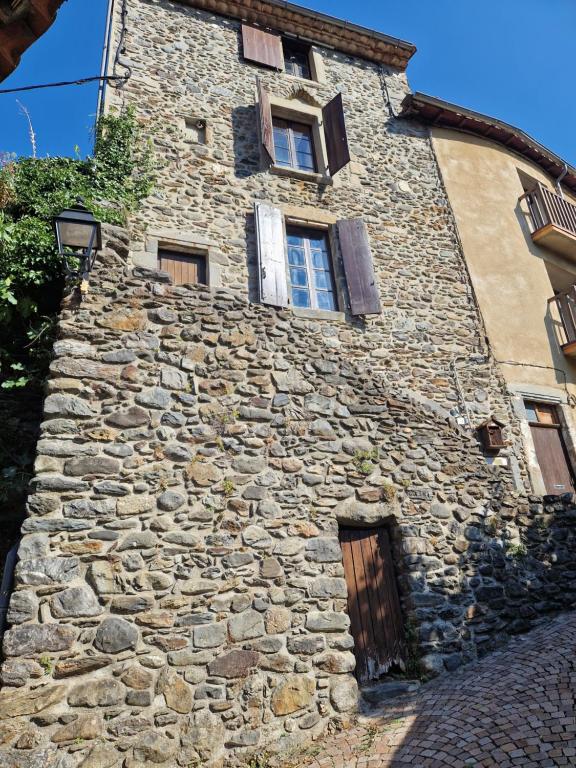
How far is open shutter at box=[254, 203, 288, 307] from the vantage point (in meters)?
7.26

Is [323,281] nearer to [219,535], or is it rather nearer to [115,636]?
[219,535]

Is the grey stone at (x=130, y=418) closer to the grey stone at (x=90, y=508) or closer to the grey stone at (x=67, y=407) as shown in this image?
the grey stone at (x=67, y=407)

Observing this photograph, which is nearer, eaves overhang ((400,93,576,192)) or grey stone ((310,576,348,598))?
grey stone ((310,576,348,598))

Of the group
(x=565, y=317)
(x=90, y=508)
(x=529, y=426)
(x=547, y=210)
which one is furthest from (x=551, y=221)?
(x=90, y=508)

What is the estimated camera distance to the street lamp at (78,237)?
15.4 feet

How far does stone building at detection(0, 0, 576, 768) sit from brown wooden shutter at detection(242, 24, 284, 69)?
145cm

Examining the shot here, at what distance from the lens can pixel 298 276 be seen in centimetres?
785

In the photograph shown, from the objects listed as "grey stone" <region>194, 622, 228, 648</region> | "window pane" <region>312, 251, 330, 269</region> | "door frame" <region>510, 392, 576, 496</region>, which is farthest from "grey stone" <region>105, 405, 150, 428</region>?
"door frame" <region>510, 392, 576, 496</region>

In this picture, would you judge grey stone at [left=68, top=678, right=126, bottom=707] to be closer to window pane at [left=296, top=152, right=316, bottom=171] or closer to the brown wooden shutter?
window pane at [left=296, top=152, right=316, bottom=171]

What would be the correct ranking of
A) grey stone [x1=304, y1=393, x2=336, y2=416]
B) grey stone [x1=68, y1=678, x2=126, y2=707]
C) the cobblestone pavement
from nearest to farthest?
the cobblestone pavement
grey stone [x1=68, y1=678, x2=126, y2=707]
grey stone [x1=304, y1=393, x2=336, y2=416]

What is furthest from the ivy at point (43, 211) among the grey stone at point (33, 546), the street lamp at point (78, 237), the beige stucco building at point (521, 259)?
the beige stucco building at point (521, 259)

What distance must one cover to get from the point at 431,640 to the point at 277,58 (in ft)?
32.8

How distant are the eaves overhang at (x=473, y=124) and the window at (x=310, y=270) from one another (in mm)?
3871

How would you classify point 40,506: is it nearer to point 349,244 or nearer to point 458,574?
point 458,574
